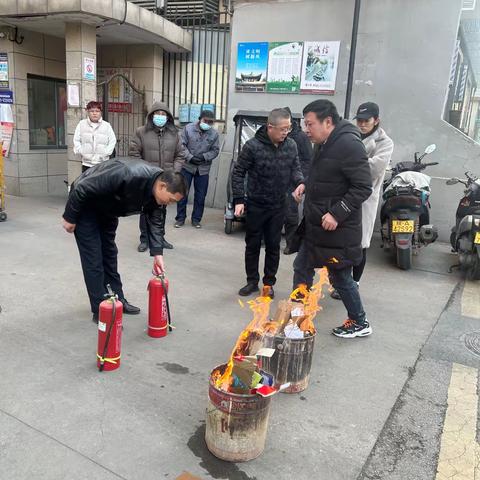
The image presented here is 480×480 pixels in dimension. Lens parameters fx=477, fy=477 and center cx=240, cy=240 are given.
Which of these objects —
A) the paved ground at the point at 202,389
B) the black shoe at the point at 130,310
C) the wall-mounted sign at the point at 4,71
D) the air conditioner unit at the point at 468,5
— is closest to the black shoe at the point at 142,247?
the paved ground at the point at 202,389

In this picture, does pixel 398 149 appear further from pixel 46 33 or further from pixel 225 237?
pixel 46 33

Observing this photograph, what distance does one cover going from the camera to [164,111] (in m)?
6.28

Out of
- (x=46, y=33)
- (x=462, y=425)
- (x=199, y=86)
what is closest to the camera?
(x=462, y=425)

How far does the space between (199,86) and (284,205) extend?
5717 mm

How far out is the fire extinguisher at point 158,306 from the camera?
3.68 m

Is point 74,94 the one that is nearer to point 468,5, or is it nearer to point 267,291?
point 267,291

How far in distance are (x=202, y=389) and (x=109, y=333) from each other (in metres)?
0.71

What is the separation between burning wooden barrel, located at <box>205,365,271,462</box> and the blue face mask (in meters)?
4.52

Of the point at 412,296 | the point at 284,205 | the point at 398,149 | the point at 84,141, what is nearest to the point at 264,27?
the point at 398,149

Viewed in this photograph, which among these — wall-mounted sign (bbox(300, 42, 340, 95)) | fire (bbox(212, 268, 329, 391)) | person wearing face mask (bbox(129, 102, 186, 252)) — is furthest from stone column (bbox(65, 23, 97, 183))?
fire (bbox(212, 268, 329, 391))

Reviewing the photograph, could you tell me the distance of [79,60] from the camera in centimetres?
804

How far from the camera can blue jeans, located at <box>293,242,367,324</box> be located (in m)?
3.74

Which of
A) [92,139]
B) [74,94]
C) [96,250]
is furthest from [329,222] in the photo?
[74,94]

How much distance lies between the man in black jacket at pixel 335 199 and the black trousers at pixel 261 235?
86 centimetres
